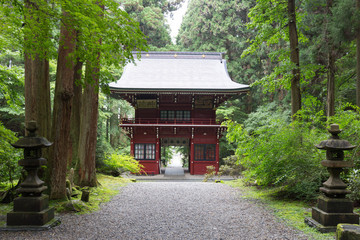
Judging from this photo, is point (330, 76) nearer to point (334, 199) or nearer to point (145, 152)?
point (334, 199)

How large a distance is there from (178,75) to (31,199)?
16533 millimetres

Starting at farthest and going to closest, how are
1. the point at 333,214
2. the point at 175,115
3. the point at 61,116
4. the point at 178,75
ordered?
the point at 178,75, the point at 175,115, the point at 61,116, the point at 333,214

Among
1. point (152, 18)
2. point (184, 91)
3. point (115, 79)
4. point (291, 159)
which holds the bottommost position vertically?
point (291, 159)

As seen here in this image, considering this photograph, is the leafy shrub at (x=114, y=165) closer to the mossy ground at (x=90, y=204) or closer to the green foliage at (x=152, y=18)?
the mossy ground at (x=90, y=204)

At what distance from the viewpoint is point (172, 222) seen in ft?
16.6

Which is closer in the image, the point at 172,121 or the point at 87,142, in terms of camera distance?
the point at 87,142

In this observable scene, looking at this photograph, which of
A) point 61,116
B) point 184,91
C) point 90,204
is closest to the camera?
point 61,116

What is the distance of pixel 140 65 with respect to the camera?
866 inches

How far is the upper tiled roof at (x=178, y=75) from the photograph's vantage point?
17109mm

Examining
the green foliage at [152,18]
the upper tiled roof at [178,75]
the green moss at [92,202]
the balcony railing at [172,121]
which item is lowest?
the green moss at [92,202]

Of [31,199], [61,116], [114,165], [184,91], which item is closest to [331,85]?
[184,91]

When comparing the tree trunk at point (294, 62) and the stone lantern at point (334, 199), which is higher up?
the tree trunk at point (294, 62)

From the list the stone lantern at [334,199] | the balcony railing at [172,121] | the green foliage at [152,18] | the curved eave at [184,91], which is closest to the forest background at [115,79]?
the stone lantern at [334,199]

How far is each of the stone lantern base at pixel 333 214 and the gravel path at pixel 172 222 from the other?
18.4 inches
